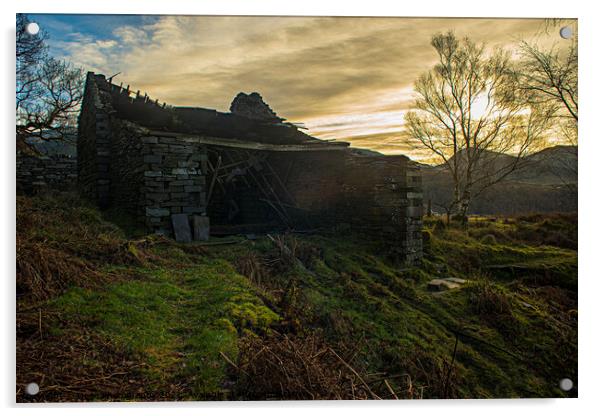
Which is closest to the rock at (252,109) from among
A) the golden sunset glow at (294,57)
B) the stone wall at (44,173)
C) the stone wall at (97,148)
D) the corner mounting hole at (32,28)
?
the golden sunset glow at (294,57)

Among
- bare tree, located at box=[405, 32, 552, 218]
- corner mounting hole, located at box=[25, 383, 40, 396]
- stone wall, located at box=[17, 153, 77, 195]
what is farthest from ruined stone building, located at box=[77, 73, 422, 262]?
corner mounting hole, located at box=[25, 383, 40, 396]

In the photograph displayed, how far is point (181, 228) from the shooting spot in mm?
7070

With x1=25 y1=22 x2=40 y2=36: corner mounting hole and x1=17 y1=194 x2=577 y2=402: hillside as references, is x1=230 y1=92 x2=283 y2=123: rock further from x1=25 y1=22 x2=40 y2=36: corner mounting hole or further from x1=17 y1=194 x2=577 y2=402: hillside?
x1=25 y1=22 x2=40 y2=36: corner mounting hole

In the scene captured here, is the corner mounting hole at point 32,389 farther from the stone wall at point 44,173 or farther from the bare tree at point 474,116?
the bare tree at point 474,116

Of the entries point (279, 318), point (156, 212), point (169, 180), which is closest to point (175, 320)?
point (279, 318)

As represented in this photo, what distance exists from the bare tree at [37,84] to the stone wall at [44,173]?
41 centimetres

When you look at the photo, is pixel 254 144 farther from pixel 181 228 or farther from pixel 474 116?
pixel 474 116

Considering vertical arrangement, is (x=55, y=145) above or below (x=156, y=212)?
above

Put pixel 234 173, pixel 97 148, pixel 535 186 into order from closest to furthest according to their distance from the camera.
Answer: pixel 535 186 < pixel 97 148 < pixel 234 173

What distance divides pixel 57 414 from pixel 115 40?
12.7ft

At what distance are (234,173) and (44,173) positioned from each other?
157 inches

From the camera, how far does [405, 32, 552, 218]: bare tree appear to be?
470cm

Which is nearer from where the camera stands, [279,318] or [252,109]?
[279,318]

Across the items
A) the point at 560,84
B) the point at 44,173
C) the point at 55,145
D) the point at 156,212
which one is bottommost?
the point at 156,212
